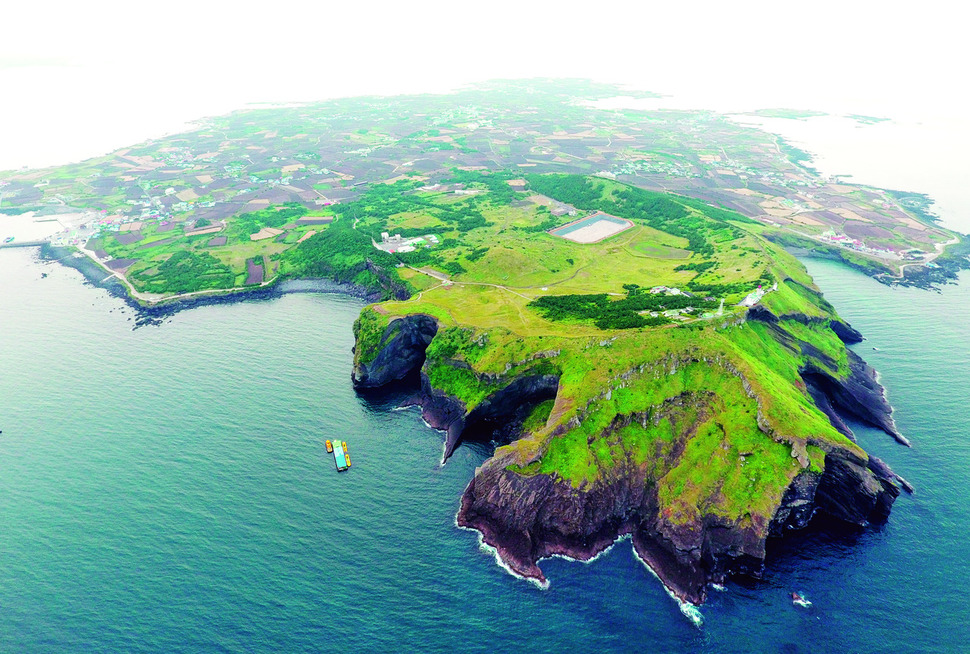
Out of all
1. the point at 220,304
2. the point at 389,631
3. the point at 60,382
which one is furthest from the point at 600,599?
the point at 220,304

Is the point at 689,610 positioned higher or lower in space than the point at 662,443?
lower

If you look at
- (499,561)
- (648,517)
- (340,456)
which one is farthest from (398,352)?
(648,517)

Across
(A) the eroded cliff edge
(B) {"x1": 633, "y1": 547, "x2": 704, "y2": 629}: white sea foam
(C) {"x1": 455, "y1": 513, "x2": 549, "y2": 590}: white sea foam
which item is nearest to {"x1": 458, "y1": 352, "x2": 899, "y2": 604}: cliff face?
(A) the eroded cliff edge

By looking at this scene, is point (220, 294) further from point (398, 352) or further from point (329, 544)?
point (329, 544)

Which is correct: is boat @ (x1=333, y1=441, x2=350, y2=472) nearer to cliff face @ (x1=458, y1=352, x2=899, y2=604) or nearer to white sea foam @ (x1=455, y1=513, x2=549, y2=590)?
cliff face @ (x1=458, y1=352, x2=899, y2=604)

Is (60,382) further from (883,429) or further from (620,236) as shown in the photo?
(883,429)

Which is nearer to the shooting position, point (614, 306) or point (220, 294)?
point (614, 306)

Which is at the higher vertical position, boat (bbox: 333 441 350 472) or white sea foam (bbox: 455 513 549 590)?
boat (bbox: 333 441 350 472)
